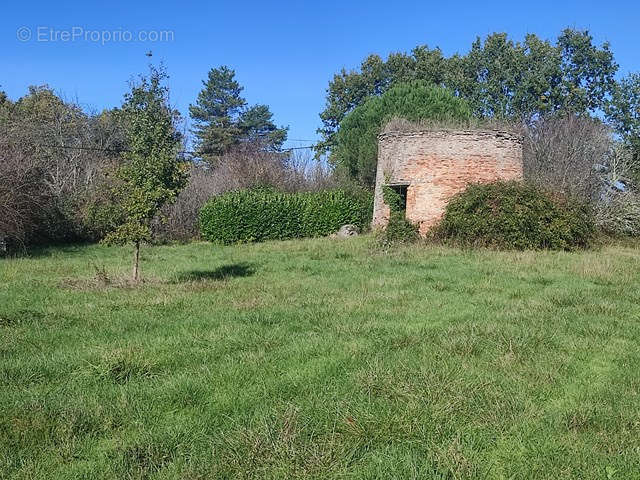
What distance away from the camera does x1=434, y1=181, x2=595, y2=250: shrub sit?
17.5 metres

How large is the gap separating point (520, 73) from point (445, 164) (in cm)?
2494

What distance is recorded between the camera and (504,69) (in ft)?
135

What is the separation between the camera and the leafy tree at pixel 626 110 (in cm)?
3164

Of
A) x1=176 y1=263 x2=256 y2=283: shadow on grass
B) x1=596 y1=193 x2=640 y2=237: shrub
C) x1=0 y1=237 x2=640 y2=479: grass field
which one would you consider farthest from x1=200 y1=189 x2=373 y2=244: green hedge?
x1=0 y1=237 x2=640 y2=479: grass field

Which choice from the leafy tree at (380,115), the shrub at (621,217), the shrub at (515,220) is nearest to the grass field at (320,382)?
the shrub at (515,220)

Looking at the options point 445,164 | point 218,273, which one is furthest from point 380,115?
point 218,273

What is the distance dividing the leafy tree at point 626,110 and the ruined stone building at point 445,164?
15338 mm

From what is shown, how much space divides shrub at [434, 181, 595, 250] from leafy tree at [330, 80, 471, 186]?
35.0ft

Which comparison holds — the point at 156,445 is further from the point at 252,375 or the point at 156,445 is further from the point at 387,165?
the point at 387,165

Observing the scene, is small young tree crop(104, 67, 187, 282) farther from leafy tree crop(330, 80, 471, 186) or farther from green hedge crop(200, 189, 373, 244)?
leafy tree crop(330, 80, 471, 186)

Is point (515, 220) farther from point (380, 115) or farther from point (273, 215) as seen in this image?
point (380, 115)

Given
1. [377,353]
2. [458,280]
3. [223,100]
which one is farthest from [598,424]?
[223,100]

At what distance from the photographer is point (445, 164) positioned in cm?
2000

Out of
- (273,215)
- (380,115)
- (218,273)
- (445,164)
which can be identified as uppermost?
(380,115)
